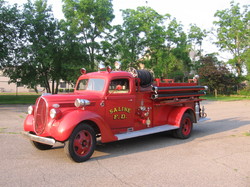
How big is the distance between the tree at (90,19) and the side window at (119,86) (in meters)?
19.6

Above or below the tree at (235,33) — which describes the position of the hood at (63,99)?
below

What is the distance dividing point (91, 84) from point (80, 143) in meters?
1.85

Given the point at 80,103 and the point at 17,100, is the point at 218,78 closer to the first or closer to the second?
the point at 17,100

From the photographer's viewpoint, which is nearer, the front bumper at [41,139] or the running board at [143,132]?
the front bumper at [41,139]

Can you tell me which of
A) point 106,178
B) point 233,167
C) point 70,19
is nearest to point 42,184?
point 106,178

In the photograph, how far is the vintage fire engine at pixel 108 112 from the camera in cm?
518

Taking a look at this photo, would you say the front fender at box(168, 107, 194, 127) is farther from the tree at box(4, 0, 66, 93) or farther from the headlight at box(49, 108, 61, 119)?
the tree at box(4, 0, 66, 93)

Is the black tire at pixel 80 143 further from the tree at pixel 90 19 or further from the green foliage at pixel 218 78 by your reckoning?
the green foliage at pixel 218 78

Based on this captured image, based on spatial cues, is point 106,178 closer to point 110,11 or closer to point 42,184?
point 42,184

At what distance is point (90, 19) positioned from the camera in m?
26.8

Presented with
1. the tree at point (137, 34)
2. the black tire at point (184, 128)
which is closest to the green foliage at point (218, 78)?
the tree at point (137, 34)

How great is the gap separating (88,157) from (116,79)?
2168 mm

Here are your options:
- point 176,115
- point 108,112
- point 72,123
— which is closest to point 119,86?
point 108,112

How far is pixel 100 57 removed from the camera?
2622 centimetres
